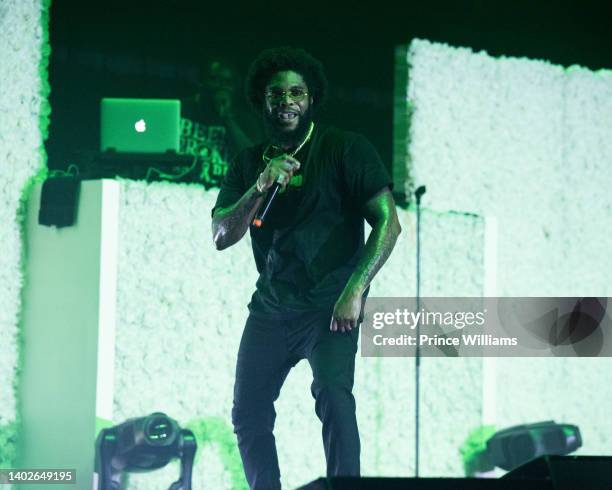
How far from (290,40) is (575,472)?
13.6 ft

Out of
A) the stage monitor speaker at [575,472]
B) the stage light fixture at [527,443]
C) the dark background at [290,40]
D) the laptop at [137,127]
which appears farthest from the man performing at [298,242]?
the stage light fixture at [527,443]

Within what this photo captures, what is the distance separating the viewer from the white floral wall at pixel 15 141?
391cm

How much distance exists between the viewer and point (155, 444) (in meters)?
3.54

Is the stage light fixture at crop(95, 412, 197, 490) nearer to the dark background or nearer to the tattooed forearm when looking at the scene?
the tattooed forearm

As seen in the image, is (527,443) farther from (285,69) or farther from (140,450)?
(285,69)

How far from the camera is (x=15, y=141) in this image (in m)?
4.01

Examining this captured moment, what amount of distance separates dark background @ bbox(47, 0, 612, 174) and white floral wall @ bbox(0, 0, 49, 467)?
15.6 inches

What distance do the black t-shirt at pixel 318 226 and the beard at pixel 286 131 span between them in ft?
0.12

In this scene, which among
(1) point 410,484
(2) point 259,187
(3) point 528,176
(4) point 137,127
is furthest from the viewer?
(3) point 528,176

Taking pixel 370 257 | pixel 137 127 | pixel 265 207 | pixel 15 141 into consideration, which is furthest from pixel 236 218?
pixel 15 141

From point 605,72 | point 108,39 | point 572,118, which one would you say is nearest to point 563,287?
point 572,118

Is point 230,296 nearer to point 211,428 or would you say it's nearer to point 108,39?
point 211,428

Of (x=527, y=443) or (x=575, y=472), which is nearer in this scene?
(x=575, y=472)

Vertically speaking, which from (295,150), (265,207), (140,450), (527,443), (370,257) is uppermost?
(295,150)
